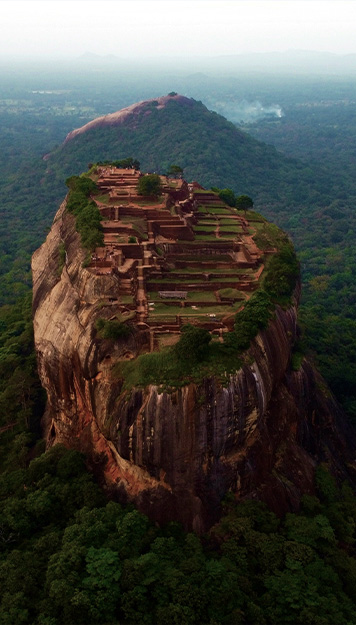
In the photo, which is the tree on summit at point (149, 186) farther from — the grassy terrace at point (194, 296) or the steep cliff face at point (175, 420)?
the grassy terrace at point (194, 296)

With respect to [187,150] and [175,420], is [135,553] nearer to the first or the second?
[175,420]

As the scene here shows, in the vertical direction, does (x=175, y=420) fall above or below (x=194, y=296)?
below

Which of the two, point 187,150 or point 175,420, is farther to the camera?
point 187,150

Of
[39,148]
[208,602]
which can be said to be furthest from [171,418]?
[39,148]

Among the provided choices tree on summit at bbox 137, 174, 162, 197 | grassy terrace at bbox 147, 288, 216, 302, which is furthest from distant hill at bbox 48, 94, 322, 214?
grassy terrace at bbox 147, 288, 216, 302

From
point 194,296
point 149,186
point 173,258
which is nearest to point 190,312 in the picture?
point 194,296

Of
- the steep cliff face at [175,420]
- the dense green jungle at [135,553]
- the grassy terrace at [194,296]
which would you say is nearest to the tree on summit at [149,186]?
the steep cliff face at [175,420]
